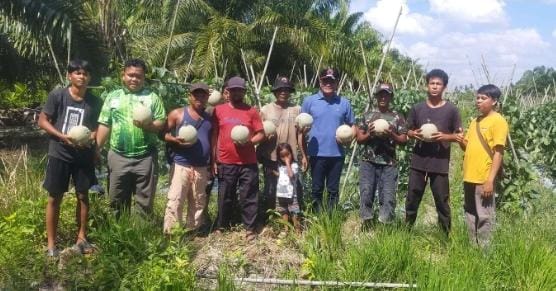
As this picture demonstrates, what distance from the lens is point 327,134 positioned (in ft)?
18.0

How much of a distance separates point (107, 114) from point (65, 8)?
4.27 m

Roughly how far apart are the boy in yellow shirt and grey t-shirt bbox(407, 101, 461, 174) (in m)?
0.17

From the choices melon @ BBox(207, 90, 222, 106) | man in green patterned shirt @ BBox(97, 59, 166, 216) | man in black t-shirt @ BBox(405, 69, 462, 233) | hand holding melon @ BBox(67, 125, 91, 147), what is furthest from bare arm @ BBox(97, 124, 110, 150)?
man in black t-shirt @ BBox(405, 69, 462, 233)

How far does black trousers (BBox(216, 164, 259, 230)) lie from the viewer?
17.4 feet

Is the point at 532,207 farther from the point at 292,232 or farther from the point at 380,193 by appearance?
the point at 292,232

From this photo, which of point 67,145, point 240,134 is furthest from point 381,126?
point 67,145

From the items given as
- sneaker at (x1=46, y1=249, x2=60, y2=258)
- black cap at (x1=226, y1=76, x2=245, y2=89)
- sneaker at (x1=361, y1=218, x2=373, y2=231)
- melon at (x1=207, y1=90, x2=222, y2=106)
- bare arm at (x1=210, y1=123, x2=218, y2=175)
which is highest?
black cap at (x1=226, y1=76, x2=245, y2=89)

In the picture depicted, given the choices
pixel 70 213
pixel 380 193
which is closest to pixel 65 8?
pixel 70 213

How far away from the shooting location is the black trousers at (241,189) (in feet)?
17.4

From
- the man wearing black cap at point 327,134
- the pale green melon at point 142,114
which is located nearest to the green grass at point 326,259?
the man wearing black cap at point 327,134

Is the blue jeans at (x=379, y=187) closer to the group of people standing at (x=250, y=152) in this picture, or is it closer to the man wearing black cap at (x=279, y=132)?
the group of people standing at (x=250, y=152)

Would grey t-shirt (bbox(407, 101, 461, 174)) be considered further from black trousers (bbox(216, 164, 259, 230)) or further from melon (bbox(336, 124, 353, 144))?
black trousers (bbox(216, 164, 259, 230))

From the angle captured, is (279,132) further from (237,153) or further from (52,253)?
(52,253)

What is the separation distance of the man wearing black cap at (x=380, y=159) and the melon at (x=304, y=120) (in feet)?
1.70
